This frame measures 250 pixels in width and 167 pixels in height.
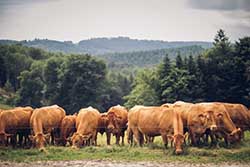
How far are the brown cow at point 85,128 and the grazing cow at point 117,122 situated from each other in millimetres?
490

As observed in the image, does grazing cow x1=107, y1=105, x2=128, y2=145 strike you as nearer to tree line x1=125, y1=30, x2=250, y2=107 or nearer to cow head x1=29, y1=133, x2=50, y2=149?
cow head x1=29, y1=133, x2=50, y2=149

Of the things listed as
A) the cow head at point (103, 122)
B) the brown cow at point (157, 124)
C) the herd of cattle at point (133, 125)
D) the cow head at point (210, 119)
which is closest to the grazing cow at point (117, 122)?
the herd of cattle at point (133, 125)

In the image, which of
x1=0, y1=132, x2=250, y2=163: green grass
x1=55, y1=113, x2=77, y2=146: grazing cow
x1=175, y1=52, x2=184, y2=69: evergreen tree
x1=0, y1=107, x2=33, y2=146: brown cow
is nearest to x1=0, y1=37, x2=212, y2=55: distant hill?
x1=175, y1=52, x2=184, y2=69: evergreen tree

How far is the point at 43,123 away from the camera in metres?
17.8

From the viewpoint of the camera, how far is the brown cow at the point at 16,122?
1750 centimetres

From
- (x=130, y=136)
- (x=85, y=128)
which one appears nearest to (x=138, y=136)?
(x=130, y=136)

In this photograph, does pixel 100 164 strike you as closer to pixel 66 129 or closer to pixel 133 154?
pixel 133 154

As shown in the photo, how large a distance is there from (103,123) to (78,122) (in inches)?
37.4

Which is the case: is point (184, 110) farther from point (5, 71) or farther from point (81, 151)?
point (5, 71)

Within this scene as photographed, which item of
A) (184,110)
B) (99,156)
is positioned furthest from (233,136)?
(99,156)

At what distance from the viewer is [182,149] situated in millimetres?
15766

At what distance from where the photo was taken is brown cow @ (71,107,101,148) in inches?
681

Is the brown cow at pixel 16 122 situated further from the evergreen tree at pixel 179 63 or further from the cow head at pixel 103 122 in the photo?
the evergreen tree at pixel 179 63

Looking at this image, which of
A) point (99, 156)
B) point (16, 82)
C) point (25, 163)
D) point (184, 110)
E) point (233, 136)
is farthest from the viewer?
point (16, 82)
